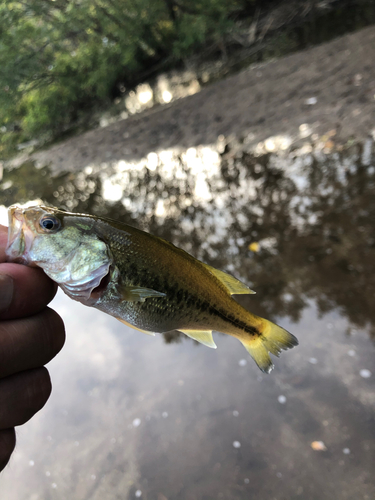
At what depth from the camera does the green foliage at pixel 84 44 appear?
15.0 meters

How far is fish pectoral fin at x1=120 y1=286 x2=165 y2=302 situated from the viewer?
1379 millimetres

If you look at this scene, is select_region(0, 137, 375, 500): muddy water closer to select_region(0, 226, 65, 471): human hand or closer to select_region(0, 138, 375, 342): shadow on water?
select_region(0, 138, 375, 342): shadow on water

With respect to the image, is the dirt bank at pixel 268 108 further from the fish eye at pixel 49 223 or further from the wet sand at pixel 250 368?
the fish eye at pixel 49 223

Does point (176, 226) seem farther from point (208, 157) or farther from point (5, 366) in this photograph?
point (5, 366)

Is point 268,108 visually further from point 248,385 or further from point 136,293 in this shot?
point 136,293

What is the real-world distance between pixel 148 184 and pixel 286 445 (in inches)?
256

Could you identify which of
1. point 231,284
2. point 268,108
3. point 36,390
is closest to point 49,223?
point 36,390

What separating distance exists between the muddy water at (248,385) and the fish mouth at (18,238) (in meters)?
2.85

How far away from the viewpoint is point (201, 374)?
3904mm

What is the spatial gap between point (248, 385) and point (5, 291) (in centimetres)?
308

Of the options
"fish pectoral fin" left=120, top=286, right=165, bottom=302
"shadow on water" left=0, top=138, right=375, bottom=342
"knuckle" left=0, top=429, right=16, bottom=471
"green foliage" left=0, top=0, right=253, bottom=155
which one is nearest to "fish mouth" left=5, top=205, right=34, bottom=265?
"fish pectoral fin" left=120, top=286, right=165, bottom=302

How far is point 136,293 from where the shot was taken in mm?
1382

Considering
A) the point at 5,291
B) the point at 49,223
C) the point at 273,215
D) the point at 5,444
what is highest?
the point at 49,223

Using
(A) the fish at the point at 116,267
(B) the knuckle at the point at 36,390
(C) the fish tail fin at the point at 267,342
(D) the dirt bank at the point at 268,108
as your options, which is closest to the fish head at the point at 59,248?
(A) the fish at the point at 116,267
